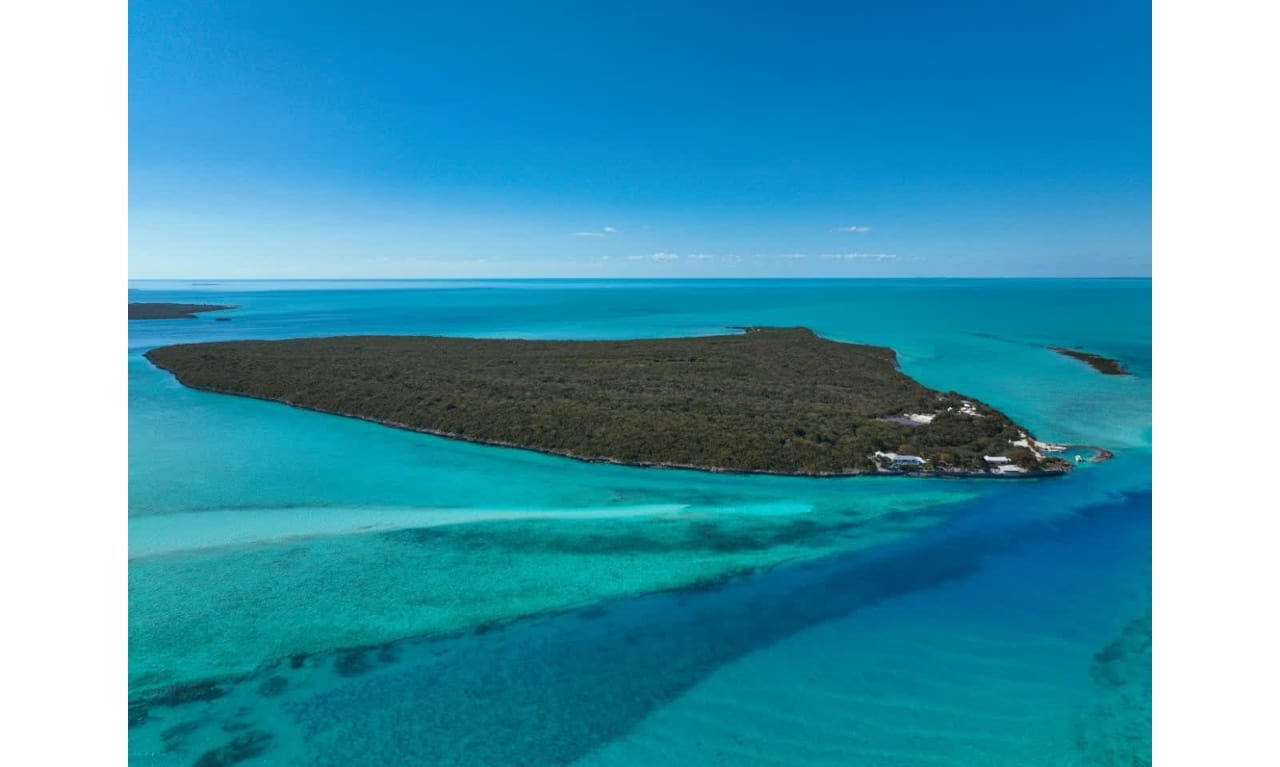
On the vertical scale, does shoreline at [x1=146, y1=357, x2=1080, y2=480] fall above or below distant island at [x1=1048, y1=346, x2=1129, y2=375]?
below

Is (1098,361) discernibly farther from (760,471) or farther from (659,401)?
(760,471)

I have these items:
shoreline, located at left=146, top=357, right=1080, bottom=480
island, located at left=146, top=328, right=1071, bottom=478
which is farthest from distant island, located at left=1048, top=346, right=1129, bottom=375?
shoreline, located at left=146, top=357, right=1080, bottom=480

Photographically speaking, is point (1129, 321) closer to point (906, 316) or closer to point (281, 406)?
point (906, 316)

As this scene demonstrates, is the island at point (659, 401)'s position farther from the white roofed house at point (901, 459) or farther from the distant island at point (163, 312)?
the distant island at point (163, 312)

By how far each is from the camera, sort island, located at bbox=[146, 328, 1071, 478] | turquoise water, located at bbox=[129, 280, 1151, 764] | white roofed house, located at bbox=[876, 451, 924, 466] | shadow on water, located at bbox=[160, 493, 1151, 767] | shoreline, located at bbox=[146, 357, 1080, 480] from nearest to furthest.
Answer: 1. shadow on water, located at bbox=[160, 493, 1151, 767]
2. turquoise water, located at bbox=[129, 280, 1151, 764]
3. shoreline, located at bbox=[146, 357, 1080, 480]
4. white roofed house, located at bbox=[876, 451, 924, 466]
5. island, located at bbox=[146, 328, 1071, 478]

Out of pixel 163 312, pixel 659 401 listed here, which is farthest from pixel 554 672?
pixel 163 312

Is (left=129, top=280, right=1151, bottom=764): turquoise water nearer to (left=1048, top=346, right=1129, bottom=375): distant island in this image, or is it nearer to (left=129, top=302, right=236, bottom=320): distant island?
(left=1048, top=346, right=1129, bottom=375): distant island

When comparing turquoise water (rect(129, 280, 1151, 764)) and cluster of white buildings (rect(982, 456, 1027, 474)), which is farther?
cluster of white buildings (rect(982, 456, 1027, 474))
